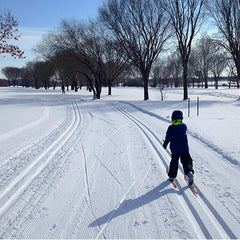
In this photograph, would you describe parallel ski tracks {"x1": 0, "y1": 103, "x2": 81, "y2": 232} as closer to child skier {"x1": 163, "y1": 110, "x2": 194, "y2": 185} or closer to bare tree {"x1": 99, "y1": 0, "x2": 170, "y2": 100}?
child skier {"x1": 163, "y1": 110, "x2": 194, "y2": 185}

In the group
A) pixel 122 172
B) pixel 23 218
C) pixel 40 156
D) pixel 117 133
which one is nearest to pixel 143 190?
pixel 122 172

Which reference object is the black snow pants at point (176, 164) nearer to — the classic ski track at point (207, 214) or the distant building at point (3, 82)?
the classic ski track at point (207, 214)

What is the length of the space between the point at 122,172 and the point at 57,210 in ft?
6.59

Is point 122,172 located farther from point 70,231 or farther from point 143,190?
point 70,231

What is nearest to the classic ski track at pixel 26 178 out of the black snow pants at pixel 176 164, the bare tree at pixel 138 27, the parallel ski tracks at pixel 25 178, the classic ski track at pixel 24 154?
the parallel ski tracks at pixel 25 178

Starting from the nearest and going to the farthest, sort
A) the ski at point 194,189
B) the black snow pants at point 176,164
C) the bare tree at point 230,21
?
the ski at point 194,189, the black snow pants at point 176,164, the bare tree at point 230,21

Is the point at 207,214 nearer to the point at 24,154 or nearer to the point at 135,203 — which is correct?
the point at 135,203

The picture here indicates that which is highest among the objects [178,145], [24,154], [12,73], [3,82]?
[12,73]

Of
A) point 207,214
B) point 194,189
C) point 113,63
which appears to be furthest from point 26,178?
point 113,63

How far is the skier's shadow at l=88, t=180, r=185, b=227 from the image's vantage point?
3795 millimetres

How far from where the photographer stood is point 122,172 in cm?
572

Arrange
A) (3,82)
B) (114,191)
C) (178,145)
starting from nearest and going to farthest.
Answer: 1. (114,191)
2. (178,145)
3. (3,82)

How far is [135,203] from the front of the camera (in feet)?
14.0

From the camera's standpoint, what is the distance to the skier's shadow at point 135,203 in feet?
12.5
